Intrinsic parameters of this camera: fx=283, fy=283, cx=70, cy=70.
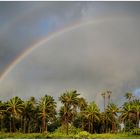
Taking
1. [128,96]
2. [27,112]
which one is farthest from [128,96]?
[27,112]

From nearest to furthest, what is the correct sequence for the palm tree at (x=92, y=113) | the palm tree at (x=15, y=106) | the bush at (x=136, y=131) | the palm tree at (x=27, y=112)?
the bush at (x=136, y=131), the palm tree at (x=15, y=106), the palm tree at (x=92, y=113), the palm tree at (x=27, y=112)

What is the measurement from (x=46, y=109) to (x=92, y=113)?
10.1 metres

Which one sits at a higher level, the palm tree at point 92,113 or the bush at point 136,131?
the palm tree at point 92,113

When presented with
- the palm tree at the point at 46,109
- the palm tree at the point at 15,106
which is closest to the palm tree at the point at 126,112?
the palm tree at the point at 46,109

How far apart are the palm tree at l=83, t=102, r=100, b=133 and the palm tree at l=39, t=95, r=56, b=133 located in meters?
7.48

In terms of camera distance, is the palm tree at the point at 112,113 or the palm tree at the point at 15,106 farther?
the palm tree at the point at 112,113

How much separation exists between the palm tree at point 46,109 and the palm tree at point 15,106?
436 cm

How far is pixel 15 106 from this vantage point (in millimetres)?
60406

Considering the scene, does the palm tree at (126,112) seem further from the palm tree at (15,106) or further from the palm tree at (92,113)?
the palm tree at (15,106)

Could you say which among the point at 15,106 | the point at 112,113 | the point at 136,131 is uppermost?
the point at 15,106

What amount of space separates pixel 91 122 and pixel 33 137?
1594 cm

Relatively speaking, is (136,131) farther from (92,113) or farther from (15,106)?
(15,106)

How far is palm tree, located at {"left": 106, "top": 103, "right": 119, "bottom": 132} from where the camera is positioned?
6501 centimetres

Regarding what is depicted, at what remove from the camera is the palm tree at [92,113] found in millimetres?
61906
